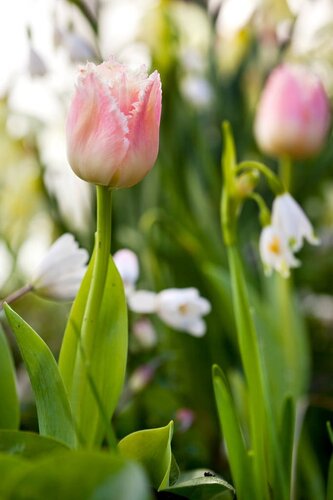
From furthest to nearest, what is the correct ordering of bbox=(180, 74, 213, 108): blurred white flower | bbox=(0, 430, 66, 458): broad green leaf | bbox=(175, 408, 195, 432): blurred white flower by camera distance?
1. bbox=(180, 74, 213, 108): blurred white flower
2. bbox=(175, 408, 195, 432): blurred white flower
3. bbox=(0, 430, 66, 458): broad green leaf

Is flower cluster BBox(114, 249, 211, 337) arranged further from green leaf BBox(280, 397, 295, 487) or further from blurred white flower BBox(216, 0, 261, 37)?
blurred white flower BBox(216, 0, 261, 37)

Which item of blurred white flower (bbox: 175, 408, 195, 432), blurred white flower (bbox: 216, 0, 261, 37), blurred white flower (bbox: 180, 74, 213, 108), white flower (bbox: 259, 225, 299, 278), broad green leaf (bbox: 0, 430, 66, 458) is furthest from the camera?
blurred white flower (bbox: 180, 74, 213, 108)

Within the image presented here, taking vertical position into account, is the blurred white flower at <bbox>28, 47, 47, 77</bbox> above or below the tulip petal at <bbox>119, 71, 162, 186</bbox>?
above

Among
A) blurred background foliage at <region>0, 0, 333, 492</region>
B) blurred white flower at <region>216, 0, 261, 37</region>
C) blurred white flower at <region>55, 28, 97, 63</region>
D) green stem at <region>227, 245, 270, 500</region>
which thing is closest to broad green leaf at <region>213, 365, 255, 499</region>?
green stem at <region>227, 245, 270, 500</region>

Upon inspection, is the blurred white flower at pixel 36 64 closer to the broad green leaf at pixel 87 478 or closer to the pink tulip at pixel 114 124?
the pink tulip at pixel 114 124

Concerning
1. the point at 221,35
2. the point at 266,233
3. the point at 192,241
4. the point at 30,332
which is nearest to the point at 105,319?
the point at 30,332

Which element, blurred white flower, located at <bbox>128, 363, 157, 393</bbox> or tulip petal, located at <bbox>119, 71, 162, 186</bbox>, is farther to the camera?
blurred white flower, located at <bbox>128, 363, 157, 393</bbox>

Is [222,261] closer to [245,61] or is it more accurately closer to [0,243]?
[0,243]

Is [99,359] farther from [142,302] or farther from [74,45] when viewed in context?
[74,45]
